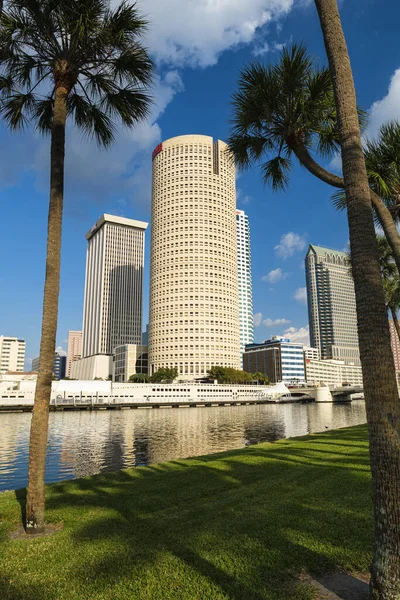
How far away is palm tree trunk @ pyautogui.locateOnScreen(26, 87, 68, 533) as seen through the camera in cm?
866

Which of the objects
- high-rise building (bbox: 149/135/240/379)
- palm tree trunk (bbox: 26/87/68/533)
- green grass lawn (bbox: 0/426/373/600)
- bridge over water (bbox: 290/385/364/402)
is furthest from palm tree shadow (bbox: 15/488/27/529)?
high-rise building (bbox: 149/135/240/379)

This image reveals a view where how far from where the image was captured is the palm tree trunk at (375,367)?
4.77 meters

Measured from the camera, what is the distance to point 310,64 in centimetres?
1208

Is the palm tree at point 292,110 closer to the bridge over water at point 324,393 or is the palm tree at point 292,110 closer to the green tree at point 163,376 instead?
the bridge over water at point 324,393

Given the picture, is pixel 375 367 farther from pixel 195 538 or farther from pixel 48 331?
pixel 48 331

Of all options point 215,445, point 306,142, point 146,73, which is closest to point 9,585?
point 146,73

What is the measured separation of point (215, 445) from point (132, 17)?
1192 inches

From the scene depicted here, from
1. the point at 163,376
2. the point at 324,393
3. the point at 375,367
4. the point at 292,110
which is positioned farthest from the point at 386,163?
the point at 163,376

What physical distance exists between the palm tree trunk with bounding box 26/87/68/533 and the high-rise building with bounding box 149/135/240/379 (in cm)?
16852

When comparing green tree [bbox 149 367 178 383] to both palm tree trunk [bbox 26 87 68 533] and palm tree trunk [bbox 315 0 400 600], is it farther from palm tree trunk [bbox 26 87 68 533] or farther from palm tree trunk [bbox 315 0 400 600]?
palm tree trunk [bbox 315 0 400 600]

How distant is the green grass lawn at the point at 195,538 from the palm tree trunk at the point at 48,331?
2.78 ft

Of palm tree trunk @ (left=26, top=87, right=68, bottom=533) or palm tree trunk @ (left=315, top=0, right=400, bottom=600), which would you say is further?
palm tree trunk @ (left=26, top=87, right=68, bottom=533)

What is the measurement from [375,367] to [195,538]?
4.56 metres

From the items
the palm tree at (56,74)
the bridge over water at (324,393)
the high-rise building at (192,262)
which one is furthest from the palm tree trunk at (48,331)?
the high-rise building at (192,262)
